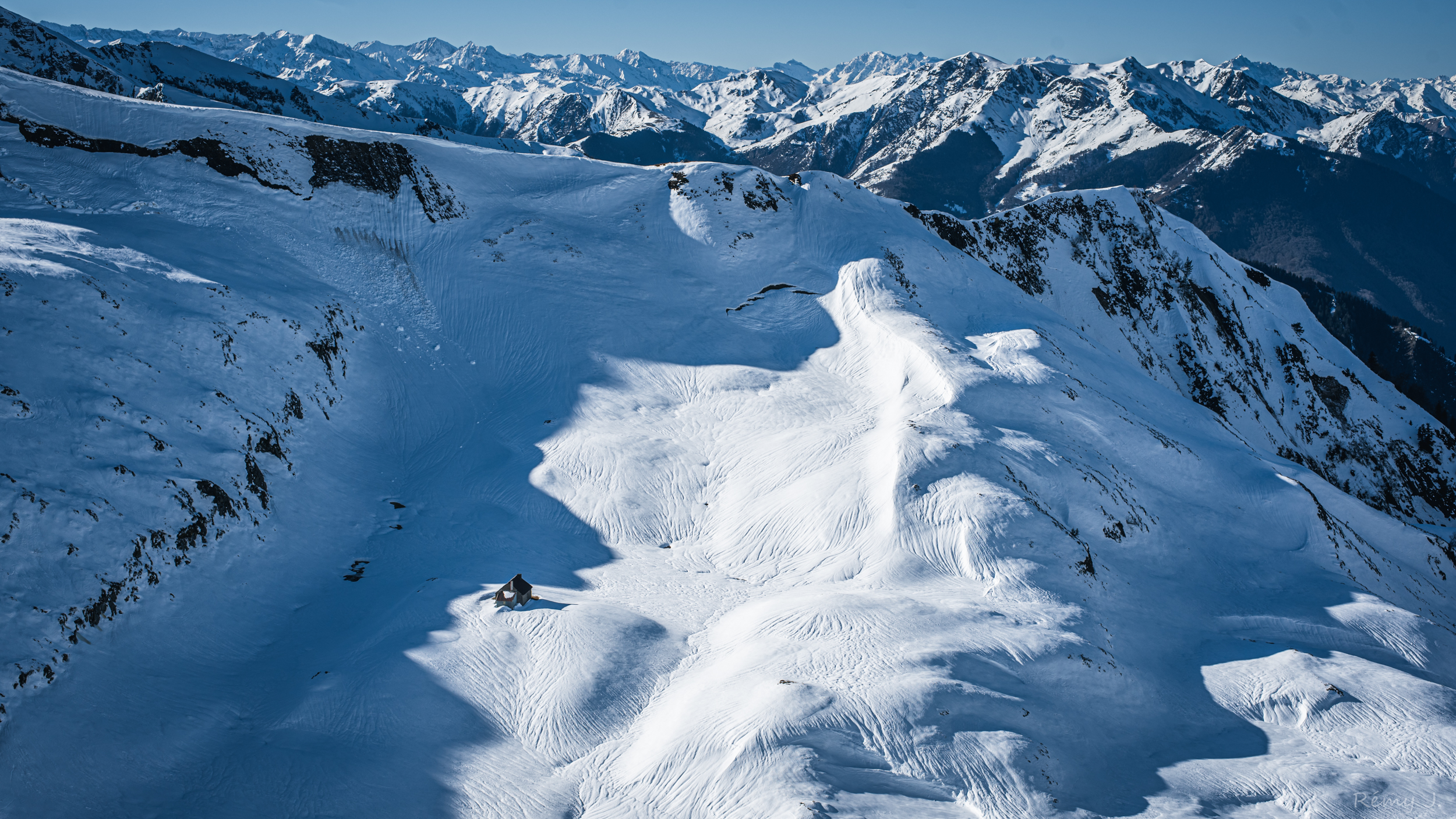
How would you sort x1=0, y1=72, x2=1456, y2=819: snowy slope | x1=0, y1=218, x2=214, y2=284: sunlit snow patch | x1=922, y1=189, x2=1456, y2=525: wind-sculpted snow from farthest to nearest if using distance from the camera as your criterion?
x1=922, y1=189, x2=1456, y2=525: wind-sculpted snow < x1=0, y1=218, x2=214, y2=284: sunlit snow patch < x1=0, y1=72, x2=1456, y2=819: snowy slope

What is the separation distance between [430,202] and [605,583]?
30.0 meters

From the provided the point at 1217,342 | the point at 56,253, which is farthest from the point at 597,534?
the point at 1217,342

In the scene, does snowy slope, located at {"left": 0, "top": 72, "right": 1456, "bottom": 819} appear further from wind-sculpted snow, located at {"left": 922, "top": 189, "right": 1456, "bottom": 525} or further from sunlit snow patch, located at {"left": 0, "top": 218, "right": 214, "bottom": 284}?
wind-sculpted snow, located at {"left": 922, "top": 189, "right": 1456, "bottom": 525}

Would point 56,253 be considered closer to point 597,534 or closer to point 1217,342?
point 597,534

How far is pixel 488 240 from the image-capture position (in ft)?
137

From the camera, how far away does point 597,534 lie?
25.9 metres

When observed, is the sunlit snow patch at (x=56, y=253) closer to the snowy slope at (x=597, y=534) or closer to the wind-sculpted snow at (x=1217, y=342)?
the snowy slope at (x=597, y=534)

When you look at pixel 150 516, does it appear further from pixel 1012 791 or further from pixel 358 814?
pixel 1012 791

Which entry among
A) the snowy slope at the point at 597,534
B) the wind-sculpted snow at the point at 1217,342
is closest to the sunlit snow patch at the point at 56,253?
the snowy slope at the point at 597,534

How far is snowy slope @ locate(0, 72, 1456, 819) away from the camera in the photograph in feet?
52.8

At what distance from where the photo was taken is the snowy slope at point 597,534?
1609 centimetres

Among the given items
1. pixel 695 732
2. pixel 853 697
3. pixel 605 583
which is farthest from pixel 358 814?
pixel 853 697

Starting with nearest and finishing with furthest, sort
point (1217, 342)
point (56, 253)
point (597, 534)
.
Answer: point (56, 253) < point (597, 534) < point (1217, 342)

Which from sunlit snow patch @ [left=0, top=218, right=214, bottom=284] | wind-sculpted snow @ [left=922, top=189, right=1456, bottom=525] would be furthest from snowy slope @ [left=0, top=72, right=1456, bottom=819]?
wind-sculpted snow @ [left=922, top=189, right=1456, bottom=525]
